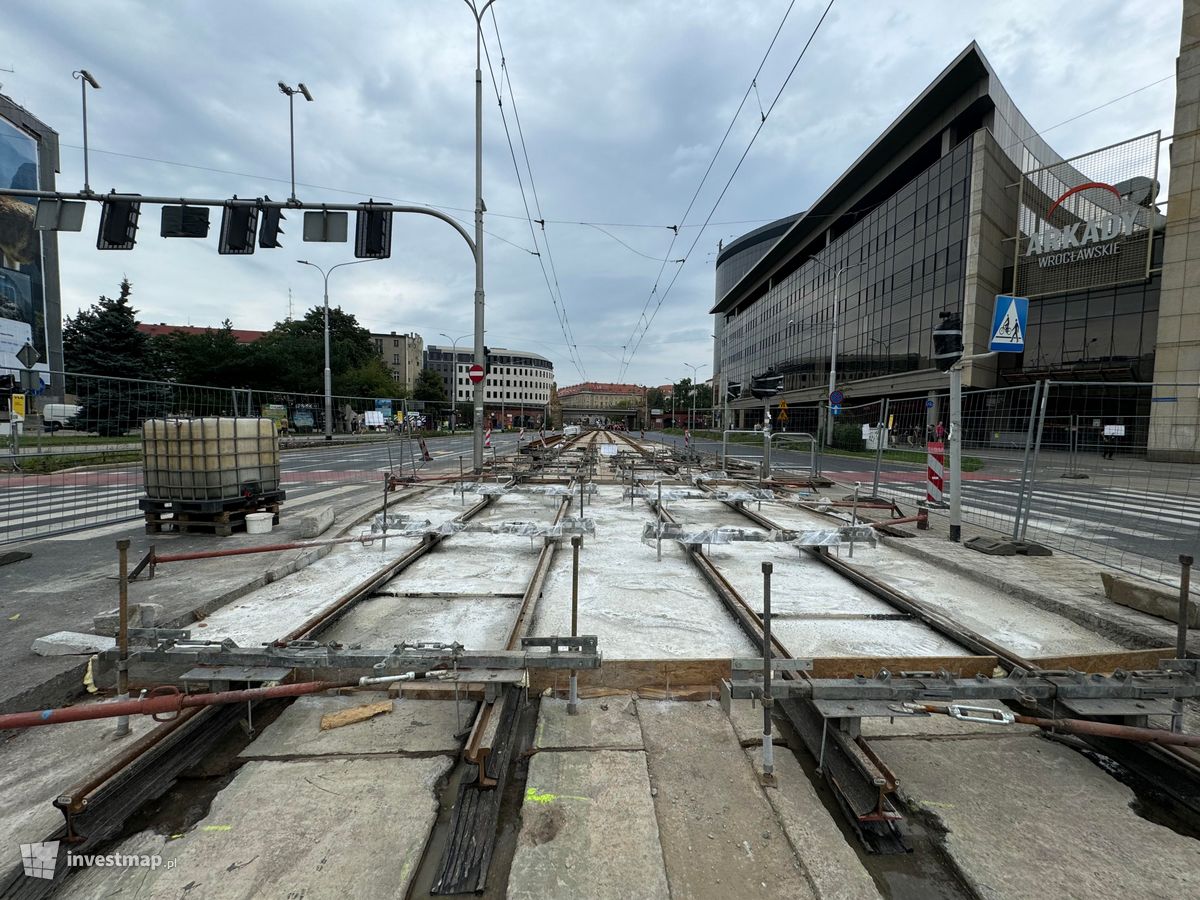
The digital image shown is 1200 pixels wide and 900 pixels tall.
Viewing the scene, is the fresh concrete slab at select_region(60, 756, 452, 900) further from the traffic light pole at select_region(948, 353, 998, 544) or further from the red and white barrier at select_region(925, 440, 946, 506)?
the red and white barrier at select_region(925, 440, 946, 506)

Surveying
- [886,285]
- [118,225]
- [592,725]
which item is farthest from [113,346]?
[886,285]

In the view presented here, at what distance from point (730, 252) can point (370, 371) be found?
77.1 m

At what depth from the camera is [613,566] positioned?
5648 millimetres

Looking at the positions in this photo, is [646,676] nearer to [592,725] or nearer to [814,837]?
[592,725]

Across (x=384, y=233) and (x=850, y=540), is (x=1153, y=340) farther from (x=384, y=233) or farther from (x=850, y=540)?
(x=384, y=233)

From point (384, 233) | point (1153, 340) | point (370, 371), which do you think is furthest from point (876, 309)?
point (370, 371)

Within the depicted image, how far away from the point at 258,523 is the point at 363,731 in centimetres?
524

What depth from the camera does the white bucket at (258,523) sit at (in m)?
6.74

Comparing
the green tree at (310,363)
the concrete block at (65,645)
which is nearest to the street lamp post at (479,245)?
the concrete block at (65,645)

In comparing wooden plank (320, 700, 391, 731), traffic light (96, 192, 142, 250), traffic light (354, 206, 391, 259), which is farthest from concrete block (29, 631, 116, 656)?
traffic light (96, 192, 142, 250)

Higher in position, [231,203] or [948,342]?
[231,203]

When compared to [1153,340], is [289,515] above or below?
below

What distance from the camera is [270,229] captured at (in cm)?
1148

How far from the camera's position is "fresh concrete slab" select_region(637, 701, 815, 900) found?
1826 millimetres
